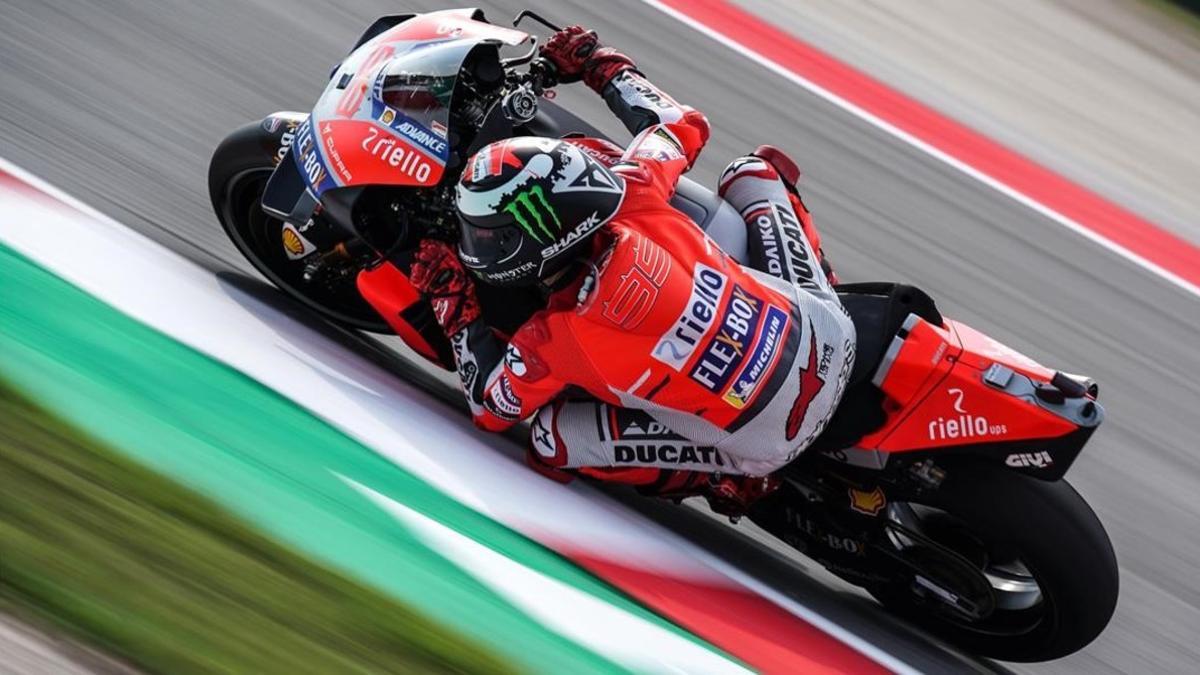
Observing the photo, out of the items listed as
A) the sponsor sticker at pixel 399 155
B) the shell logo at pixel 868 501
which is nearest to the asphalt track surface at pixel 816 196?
the shell logo at pixel 868 501

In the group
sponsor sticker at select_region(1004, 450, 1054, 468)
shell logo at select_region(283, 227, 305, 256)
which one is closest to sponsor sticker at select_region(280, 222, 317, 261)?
shell logo at select_region(283, 227, 305, 256)

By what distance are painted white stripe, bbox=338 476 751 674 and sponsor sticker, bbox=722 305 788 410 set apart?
2.32 feet

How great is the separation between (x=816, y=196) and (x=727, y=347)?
3031 mm

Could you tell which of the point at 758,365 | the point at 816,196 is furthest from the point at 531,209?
the point at 816,196

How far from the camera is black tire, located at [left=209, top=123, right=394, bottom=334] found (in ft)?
16.6

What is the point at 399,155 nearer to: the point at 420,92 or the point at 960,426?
the point at 420,92

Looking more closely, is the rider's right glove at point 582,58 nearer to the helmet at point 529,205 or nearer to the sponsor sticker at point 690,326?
the helmet at point 529,205

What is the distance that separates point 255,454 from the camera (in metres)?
4.27

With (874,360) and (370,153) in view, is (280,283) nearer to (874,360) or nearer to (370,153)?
(370,153)

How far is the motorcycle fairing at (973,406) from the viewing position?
13.7 feet

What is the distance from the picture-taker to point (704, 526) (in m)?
5.02

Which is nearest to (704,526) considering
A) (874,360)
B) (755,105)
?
(874,360)

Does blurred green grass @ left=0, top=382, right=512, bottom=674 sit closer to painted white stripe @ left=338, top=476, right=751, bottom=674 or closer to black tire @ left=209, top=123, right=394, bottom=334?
painted white stripe @ left=338, top=476, right=751, bottom=674

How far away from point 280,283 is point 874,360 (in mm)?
2296
